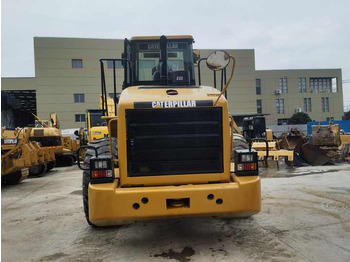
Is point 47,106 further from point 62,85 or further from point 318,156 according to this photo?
point 318,156

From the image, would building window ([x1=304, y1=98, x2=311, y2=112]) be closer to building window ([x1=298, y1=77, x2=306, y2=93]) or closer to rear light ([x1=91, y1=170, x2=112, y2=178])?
building window ([x1=298, y1=77, x2=306, y2=93])

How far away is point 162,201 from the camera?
12.6 ft

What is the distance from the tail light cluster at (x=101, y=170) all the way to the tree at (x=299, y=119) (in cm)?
5088

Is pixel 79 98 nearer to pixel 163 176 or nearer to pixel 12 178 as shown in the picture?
pixel 12 178

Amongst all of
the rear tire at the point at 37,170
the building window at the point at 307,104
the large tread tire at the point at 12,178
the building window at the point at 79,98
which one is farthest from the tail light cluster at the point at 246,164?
the building window at the point at 307,104

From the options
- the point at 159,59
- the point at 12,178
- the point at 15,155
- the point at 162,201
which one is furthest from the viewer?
the point at 12,178

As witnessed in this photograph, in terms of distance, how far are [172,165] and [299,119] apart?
5107 centimetres

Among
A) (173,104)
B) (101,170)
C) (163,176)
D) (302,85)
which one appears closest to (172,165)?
(163,176)

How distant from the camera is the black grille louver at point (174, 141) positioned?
4141 millimetres

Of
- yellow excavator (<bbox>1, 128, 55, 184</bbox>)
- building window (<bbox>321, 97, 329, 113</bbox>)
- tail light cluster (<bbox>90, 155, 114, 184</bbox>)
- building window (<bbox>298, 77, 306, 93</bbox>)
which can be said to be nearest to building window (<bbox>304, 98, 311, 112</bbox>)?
building window (<bbox>298, 77, 306, 93</bbox>)

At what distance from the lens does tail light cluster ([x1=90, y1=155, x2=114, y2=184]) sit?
13.1ft

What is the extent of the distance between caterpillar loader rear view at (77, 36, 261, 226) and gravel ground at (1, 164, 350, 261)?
55cm

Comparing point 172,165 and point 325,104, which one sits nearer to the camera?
point 172,165

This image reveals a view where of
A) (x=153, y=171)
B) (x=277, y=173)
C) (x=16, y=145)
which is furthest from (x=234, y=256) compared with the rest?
(x=16, y=145)
